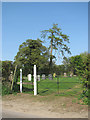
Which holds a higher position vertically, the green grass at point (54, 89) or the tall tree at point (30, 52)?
the tall tree at point (30, 52)

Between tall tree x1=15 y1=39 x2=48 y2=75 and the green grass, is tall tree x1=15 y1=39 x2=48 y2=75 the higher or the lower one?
the higher one

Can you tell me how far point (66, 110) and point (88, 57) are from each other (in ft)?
8.74

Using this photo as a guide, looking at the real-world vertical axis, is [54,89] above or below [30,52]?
below

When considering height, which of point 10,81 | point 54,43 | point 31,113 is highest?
point 54,43

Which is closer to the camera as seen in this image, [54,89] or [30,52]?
[54,89]

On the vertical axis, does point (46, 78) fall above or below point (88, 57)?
below

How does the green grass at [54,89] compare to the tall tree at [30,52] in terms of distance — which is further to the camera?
the tall tree at [30,52]

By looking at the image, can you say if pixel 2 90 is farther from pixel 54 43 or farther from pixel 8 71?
pixel 54 43

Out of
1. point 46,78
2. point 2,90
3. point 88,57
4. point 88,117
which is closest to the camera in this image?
point 88,117

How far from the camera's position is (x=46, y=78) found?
1448 cm

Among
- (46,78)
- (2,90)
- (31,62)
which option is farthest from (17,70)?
(31,62)

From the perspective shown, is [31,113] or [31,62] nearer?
[31,113]

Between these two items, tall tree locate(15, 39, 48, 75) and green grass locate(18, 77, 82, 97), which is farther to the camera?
tall tree locate(15, 39, 48, 75)

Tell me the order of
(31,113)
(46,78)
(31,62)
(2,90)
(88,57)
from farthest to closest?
1. (31,62)
2. (46,78)
3. (2,90)
4. (88,57)
5. (31,113)
